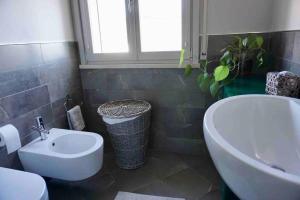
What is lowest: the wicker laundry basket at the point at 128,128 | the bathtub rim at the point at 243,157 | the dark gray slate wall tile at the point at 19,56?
the wicker laundry basket at the point at 128,128

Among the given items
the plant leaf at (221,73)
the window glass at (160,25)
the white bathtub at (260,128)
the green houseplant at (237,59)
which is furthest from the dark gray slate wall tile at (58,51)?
the white bathtub at (260,128)

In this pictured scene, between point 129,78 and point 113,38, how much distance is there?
1.40 feet

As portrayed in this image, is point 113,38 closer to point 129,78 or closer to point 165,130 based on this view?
point 129,78

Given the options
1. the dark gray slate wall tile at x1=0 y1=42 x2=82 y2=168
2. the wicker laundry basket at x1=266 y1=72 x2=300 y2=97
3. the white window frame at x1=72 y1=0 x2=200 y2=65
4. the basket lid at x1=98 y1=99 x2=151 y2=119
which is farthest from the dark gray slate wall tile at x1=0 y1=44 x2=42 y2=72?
the wicker laundry basket at x1=266 y1=72 x2=300 y2=97

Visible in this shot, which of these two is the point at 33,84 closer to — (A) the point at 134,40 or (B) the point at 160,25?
(A) the point at 134,40

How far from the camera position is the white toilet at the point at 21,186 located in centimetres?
101

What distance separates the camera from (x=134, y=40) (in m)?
2.06

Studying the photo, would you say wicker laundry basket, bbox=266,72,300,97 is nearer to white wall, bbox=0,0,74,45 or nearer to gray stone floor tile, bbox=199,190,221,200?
gray stone floor tile, bbox=199,190,221,200

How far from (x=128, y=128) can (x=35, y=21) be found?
1114 mm

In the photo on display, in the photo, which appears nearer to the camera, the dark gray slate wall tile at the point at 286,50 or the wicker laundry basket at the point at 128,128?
the dark gray slate wall tile at the point at 286,50

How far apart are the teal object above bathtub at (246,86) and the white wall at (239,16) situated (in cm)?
43

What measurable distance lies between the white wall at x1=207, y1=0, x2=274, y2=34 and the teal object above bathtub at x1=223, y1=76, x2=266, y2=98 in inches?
16.8

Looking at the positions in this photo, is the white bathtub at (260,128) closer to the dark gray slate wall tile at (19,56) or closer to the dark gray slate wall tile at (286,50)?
the dark gray slate wall tile at (286,50)

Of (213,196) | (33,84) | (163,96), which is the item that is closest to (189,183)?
(213,196)
